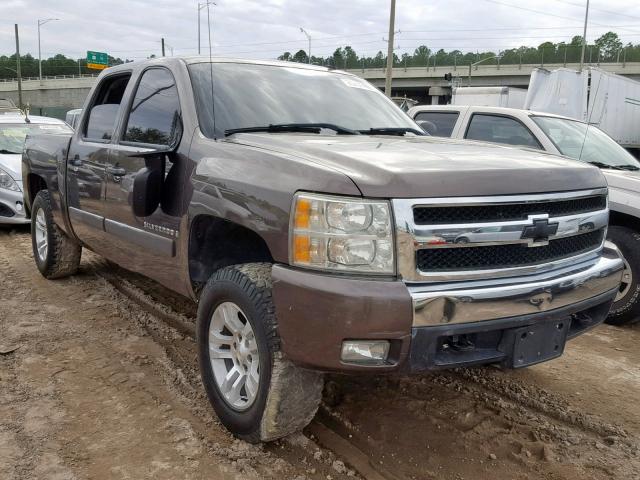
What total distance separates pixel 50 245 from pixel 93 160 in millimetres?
1707

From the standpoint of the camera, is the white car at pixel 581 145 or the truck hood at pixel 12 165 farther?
the truck hood at pixel 12 165

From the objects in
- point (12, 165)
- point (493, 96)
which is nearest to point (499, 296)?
point (12, 165)

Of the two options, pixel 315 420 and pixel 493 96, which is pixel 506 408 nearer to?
pixel 315 420

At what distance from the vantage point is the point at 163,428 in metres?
3.04

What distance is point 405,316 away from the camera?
228cm

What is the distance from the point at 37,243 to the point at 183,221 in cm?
348

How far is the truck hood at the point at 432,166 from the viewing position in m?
2.35

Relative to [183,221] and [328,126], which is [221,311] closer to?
[183,221]

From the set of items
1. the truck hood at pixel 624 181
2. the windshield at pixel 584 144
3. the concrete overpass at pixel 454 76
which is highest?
the concrete overpass at pixel 454 76

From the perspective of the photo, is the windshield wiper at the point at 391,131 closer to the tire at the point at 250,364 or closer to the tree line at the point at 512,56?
the tire at the point at 250,364

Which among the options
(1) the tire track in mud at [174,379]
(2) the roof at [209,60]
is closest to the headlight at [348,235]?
(1) the tire track in mud at [174,379]

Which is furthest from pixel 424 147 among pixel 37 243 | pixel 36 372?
pixel 37 243

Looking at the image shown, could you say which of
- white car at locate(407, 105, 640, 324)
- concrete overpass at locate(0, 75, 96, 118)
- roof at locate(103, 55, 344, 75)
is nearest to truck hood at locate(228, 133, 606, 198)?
roof at locate(103, 55, 344, 75)

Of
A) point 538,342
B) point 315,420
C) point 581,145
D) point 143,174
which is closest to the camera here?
point 538,342
